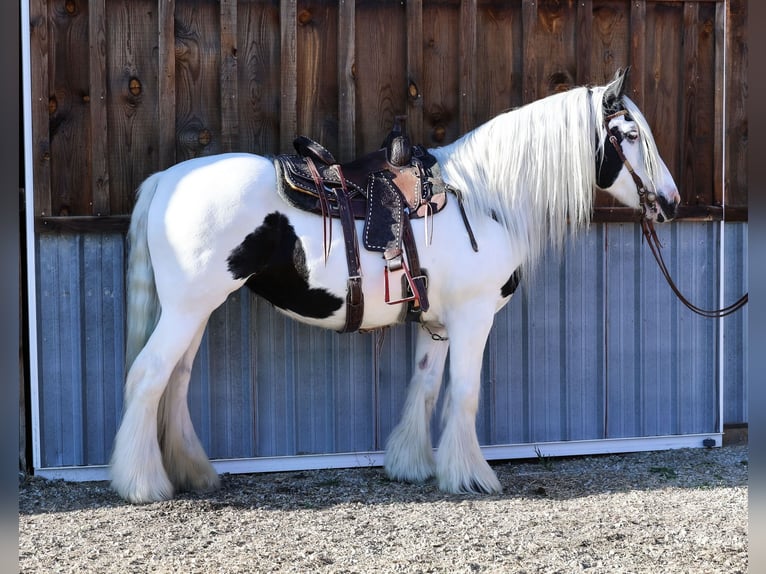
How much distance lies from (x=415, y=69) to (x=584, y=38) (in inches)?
40.9

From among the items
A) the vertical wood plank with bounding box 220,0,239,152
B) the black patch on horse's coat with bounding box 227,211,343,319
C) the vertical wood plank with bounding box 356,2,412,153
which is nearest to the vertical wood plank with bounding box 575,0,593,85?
the vertical wood plank with bounding box 356,2,412,153

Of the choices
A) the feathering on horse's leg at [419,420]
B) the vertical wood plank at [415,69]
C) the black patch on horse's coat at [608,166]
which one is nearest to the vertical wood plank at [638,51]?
the black patch on horse's coat at [608,166]

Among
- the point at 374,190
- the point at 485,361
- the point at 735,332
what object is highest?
the point at 374,190

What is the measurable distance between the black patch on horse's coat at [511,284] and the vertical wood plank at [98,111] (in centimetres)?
210

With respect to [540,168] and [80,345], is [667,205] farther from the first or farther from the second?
[80,345]

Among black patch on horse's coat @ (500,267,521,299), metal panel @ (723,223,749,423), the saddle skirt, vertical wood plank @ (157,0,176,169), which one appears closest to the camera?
the saddle skirt

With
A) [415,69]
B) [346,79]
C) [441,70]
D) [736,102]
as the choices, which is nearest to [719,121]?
[736,102]

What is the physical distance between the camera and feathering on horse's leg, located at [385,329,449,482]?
4473mm

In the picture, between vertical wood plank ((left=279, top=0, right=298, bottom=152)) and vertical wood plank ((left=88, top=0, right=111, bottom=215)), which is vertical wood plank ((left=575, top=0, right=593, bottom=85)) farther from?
vertical wood plank ((left=88, top=0, right=111, bottom=215))

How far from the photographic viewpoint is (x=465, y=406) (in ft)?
13.8

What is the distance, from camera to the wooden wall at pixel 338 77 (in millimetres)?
4516

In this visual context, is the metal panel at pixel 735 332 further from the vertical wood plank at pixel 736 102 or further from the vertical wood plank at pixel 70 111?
the vertical wood plank at pixel 70 111

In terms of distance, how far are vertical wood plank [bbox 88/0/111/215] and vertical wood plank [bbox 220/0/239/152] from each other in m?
0.61

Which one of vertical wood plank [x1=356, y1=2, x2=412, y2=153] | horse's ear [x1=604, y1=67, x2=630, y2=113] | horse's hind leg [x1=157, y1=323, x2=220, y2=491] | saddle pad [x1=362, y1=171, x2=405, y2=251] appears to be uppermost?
vertical wood plank [x1=356, y1=2, x2=412, y2=153]
